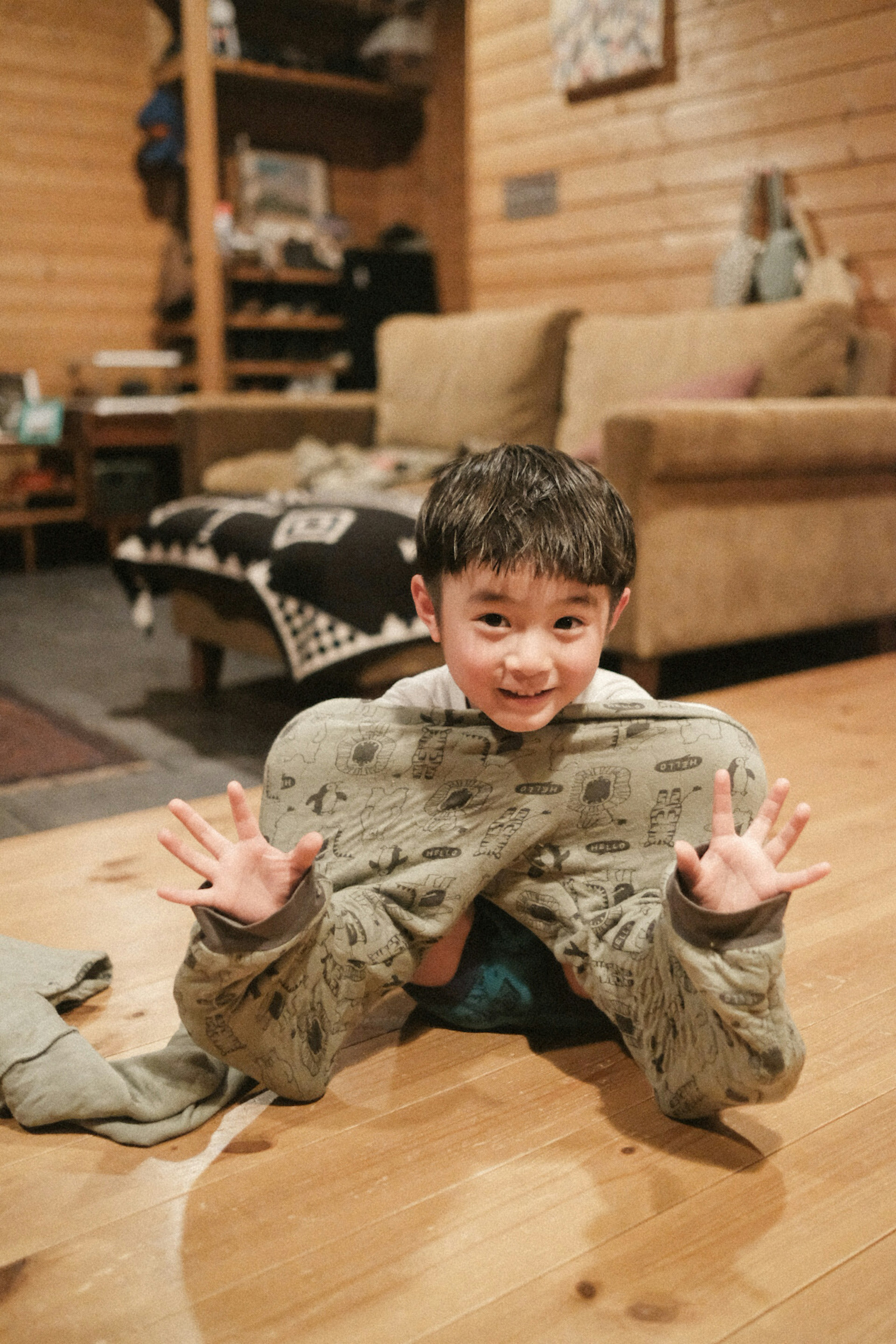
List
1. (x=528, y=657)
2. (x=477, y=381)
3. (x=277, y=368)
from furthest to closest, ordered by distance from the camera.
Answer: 1. (x=277, y=368)
2. (x=477, y=381)
3. (x=528, y=657)

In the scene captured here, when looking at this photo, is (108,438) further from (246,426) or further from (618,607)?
(618,607)

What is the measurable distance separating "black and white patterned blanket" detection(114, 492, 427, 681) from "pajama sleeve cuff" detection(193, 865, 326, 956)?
1.18m

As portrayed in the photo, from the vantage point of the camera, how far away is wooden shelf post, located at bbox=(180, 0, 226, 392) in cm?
501

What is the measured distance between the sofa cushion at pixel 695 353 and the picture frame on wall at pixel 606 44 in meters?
0.81

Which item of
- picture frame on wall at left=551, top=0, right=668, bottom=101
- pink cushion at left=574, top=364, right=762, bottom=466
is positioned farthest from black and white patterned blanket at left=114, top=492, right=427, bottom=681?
picture frame on wall at left=551, top=0, right=668, bottom=101

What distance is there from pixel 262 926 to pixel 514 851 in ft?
0.86

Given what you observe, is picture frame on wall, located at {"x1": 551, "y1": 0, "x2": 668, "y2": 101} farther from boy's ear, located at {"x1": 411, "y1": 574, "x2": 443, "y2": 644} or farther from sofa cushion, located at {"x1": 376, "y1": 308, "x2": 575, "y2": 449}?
boy's ear, located at {"x1": 411, "y1": 574, "x2": 443, "y2": 644}

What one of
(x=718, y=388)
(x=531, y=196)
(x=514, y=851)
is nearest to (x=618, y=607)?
(x=514, y=851)

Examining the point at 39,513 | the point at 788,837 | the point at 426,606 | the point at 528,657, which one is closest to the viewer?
the point at 788,837

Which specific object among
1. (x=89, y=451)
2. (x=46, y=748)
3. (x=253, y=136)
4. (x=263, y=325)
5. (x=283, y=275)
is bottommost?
(x=46, y=748)

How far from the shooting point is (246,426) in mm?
3258

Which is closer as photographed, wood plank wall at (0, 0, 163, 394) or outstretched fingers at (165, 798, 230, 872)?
outstretched fingers at (165, 798, 230, 872)

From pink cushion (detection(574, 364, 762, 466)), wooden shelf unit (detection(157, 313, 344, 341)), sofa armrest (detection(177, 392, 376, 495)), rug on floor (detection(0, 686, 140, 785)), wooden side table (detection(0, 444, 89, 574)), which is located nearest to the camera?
rug on floor (detection(0, 686, 140, 785))

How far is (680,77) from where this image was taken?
3.51 meters
